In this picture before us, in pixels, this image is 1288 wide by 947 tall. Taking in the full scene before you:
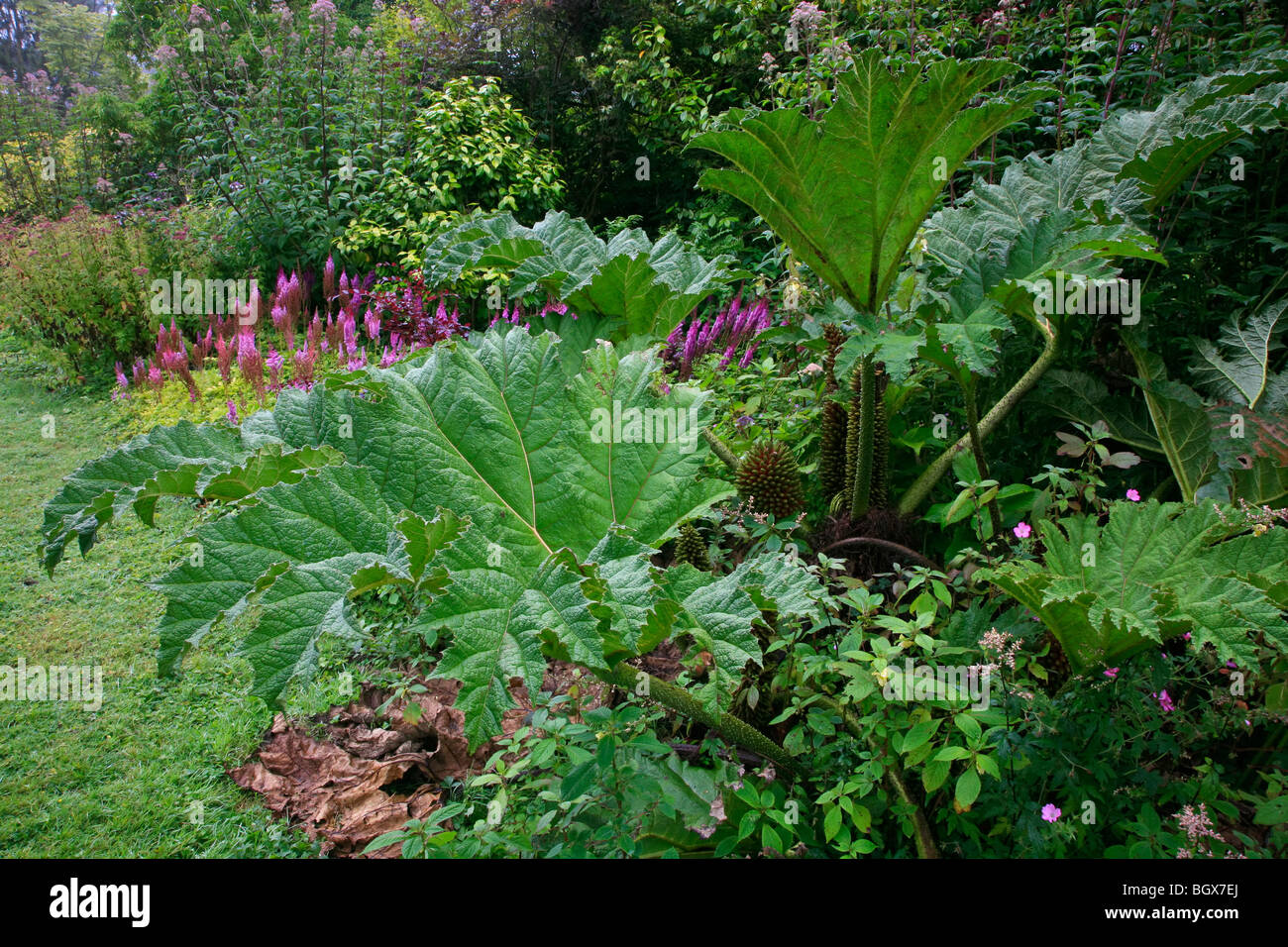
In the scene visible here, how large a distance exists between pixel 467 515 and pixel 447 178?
642cm

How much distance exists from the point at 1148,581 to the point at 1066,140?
2304 mm

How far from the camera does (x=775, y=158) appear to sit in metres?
1.91

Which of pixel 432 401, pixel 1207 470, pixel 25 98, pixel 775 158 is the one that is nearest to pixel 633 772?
pixel 432 401

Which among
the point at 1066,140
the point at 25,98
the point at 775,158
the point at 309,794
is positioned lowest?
the point at 309,794

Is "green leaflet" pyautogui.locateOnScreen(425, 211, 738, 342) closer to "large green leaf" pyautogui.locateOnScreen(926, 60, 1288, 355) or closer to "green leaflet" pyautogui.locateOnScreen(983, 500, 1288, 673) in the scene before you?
"large green leaf" pyautogui.locateOnScreen(926, 60, 1288, 355)

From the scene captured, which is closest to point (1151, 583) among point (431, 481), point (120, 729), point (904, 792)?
point (904, 792)

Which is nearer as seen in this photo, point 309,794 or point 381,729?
point 309,794

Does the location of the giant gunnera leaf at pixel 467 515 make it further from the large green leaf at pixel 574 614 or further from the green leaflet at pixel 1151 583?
the green leaflet at pixel 1151 583

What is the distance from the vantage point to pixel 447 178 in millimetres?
7121

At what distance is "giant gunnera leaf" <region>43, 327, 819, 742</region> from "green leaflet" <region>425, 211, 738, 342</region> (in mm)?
446

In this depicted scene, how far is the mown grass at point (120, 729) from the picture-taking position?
223 cm

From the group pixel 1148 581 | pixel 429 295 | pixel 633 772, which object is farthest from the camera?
pixel 429 295

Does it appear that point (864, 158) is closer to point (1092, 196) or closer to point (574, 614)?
point (1092, 196)

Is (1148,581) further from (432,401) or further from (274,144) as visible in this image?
(274,144)
